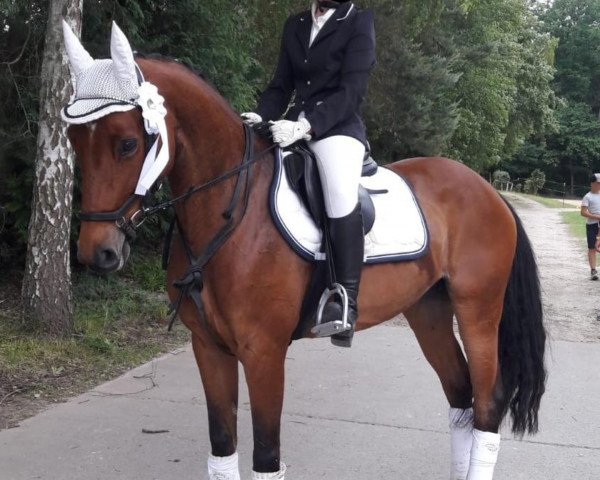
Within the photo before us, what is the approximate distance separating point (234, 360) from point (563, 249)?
1402cm

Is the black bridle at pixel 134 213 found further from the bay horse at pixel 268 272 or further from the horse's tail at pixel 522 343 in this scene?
the horse's tail at pixel 522 343

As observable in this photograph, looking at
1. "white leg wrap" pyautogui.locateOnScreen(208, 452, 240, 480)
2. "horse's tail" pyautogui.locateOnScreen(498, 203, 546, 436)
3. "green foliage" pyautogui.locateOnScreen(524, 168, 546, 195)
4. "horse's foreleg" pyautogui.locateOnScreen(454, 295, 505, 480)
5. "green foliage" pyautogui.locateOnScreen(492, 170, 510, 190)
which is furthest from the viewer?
"green foliage" pyautogui.locateOnScreen(492, 170, 510, 190)

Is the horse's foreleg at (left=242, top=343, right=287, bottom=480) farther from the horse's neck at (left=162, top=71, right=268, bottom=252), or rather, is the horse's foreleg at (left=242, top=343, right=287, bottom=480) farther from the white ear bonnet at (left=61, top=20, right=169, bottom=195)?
the white ear bonnet at (left=61, top=20, right=169, bottom=195)

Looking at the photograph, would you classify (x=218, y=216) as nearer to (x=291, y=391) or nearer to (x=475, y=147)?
(x=291, y=391)

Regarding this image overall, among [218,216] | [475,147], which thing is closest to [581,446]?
→ [218,216]

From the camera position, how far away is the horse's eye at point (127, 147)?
242 cm

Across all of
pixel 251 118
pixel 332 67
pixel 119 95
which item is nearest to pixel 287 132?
pixel 251 118

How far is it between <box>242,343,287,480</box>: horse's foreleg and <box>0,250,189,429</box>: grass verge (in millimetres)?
2478

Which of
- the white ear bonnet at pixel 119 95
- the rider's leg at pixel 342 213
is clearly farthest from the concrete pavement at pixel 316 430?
the white ear bonnet at pixel 119 95

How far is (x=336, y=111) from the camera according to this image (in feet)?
10.0

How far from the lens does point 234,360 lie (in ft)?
10.2

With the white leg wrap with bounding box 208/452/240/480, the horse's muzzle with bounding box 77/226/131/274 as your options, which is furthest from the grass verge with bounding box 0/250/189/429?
the horse's muzzle with bounding box 77/226/131/274

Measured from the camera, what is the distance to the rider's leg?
3021 millimetres

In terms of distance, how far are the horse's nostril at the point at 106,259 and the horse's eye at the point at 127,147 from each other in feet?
1.17
